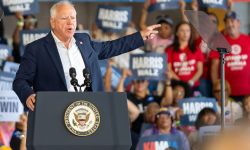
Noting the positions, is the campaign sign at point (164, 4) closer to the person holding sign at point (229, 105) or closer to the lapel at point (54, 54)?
the person holding sign at point (229, 105)

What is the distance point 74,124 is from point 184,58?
5.90 metres

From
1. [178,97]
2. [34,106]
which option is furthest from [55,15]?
[178,97]

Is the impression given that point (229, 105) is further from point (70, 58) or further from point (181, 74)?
point (70, 58)

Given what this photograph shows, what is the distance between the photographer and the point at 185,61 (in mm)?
11516

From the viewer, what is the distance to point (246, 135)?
5.46 metres

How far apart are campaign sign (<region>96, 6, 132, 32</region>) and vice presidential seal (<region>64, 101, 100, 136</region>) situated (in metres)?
5.87

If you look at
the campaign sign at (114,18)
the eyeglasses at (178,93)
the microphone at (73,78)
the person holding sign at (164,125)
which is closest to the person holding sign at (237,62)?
the eyeglasses at (178,93)

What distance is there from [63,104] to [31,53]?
0.76 metres

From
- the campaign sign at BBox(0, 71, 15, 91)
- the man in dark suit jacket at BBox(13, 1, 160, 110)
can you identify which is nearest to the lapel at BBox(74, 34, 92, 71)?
the man in dark suit jacket at BBox(13, 1, 160, 110)

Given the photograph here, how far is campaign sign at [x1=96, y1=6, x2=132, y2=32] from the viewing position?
37.9 ft

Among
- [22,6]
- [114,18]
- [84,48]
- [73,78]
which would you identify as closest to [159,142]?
[114,18]

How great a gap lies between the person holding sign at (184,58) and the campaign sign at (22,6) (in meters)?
1.71

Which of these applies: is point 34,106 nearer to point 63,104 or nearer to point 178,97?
point 63,104

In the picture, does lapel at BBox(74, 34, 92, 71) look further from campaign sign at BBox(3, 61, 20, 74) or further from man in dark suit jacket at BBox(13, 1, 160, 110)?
campaign sign at BBox(3, 61, 20, 74)
